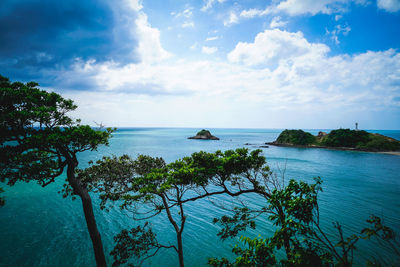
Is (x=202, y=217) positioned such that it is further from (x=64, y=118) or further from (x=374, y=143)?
(x=374, y=143)

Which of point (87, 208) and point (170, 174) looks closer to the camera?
point (170, 174)

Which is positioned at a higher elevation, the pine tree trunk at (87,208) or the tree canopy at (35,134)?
the tree canopy at (35,134)

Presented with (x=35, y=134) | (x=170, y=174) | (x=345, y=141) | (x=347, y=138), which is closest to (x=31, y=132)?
(x=35, y=134)

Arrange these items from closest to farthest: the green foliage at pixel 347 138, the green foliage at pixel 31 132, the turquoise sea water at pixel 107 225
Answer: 1. the green foliage at pixel 31 132
2. the turquoise sea water at pixel 107 225
3. the green foliage at pixel 347 138

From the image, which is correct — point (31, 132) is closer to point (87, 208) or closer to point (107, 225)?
point (87, 208)

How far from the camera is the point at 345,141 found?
7775 centimetres

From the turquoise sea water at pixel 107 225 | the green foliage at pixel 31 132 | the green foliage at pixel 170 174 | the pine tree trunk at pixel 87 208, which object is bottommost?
the turquoise sea water at pixel 107 225

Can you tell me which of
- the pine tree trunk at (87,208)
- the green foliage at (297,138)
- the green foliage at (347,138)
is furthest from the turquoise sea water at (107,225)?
the green foliage at (297,138)

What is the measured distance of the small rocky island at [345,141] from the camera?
6925 cm

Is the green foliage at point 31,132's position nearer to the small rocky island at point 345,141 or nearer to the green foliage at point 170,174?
the green foliage at point 170,174

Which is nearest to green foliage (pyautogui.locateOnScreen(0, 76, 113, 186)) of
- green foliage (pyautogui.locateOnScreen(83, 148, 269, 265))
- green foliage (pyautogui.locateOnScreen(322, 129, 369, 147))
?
green foliage (pyautogui.locateOnScreen(83, 148, 269, 265))

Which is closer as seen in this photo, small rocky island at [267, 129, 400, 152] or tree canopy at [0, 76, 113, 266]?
tree canopy at [0, 76, 113, 266]

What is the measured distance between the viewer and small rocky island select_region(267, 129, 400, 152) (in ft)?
227

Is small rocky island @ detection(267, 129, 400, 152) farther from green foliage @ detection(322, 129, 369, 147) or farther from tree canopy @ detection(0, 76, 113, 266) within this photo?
tree canopy @ detection(0, 76, 113, 266)
